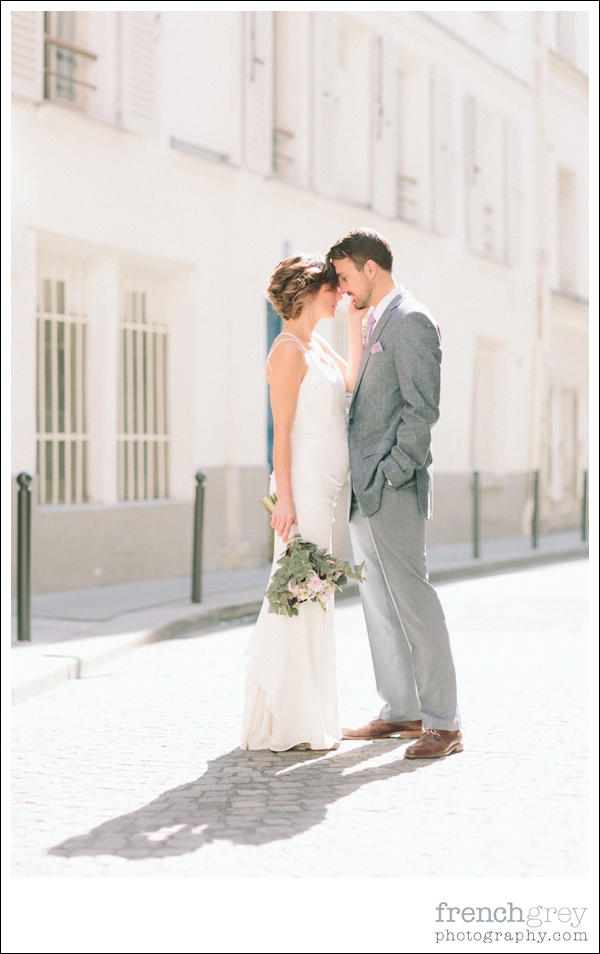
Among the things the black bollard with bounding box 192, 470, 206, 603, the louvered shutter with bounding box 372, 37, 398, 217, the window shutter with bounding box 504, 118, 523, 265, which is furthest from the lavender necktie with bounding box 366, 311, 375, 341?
the window shutter with bounding box 504, 118, 523, 265

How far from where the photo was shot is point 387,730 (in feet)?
14.1

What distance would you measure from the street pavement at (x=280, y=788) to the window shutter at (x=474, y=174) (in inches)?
436

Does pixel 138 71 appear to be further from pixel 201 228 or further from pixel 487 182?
pixel 487 182

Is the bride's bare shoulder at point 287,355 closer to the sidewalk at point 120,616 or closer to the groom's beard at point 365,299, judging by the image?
the groom's beard at point 365,299

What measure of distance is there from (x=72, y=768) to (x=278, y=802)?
2.95ft

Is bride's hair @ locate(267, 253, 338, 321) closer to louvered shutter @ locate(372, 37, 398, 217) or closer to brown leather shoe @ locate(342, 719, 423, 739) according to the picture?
brown leather shoe @ locate(342, 719, 423, 739)

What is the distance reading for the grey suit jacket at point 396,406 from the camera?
3965 mm

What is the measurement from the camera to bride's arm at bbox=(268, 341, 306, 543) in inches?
159

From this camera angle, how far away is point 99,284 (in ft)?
31.1

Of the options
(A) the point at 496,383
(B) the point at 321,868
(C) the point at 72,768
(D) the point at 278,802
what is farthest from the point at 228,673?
(A) the point at 496,383

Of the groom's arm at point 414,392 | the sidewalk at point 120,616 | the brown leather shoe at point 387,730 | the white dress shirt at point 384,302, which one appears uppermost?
the white dress shirt at point 384,302

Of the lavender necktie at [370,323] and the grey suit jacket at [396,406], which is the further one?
the lavender necktie at [370,323]

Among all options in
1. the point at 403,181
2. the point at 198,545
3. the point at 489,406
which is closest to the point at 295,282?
the point at 198,545

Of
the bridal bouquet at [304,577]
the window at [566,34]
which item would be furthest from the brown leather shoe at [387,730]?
the window at [566,34]
